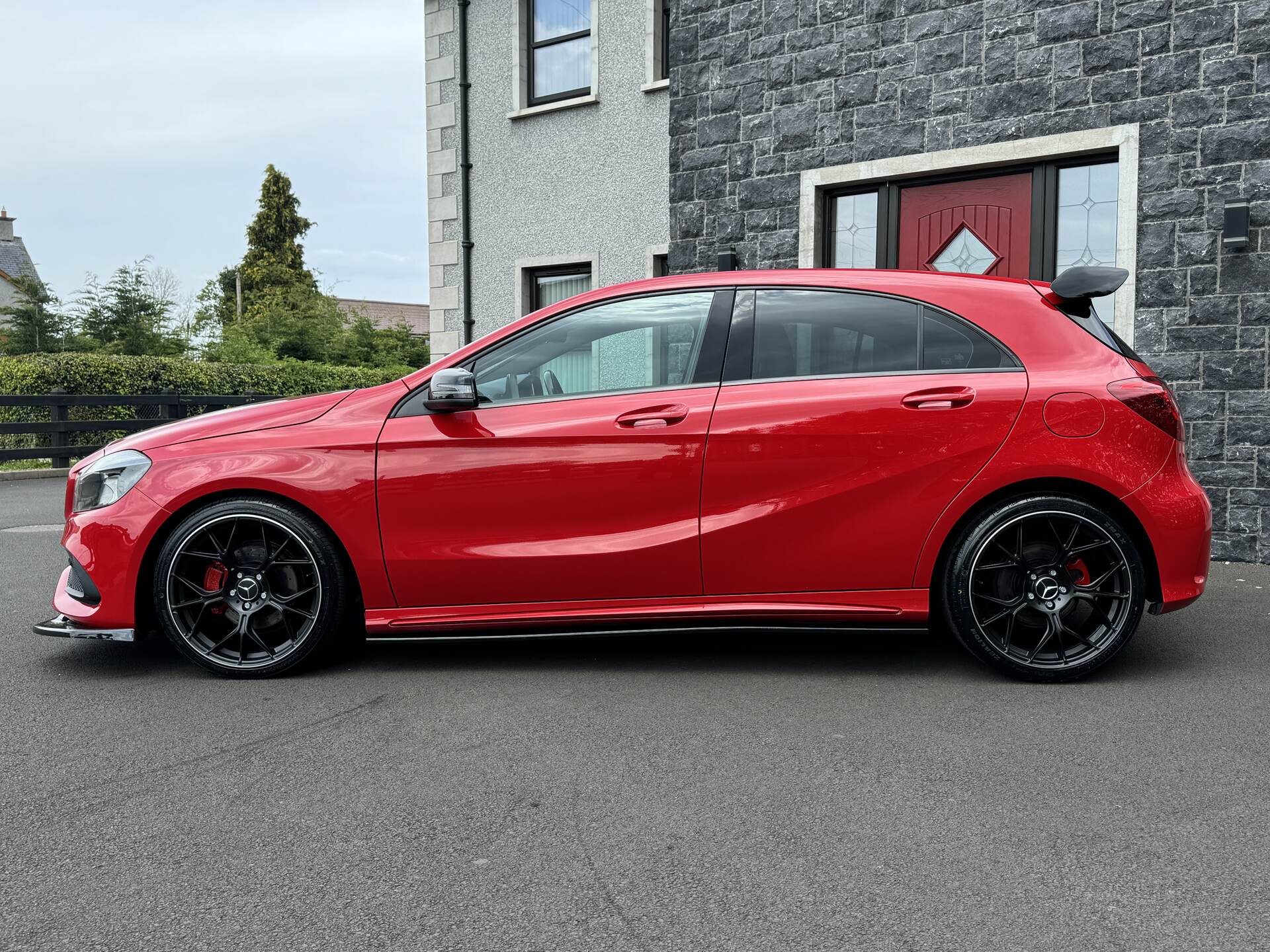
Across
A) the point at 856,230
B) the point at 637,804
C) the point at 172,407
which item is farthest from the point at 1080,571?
the point at 172,407

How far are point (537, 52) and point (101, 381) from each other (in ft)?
31.4

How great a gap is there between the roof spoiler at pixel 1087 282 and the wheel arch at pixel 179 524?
3.08m

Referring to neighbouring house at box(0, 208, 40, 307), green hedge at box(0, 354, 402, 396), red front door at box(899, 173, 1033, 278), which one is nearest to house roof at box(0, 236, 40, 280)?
neighbouring house at box(0, 208, 40, 307)

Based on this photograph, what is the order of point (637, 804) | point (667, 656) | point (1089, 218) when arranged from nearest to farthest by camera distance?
point (637, 804), point (667, 656), point (1089, 218)

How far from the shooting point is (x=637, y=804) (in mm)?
3279

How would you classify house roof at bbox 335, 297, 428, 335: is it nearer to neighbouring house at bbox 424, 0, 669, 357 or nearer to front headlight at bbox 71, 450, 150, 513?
neighbouring house at bbox 424, 0, 669, 357

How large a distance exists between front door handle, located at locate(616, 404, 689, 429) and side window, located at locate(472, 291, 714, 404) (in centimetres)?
12

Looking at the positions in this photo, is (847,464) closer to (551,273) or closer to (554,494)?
(554,494)

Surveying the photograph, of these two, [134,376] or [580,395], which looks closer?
[580,395]

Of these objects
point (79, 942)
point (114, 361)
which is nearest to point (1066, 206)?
point (79, 942)

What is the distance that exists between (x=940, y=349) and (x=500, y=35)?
10616 mm

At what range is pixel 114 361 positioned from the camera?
1870 centimetres

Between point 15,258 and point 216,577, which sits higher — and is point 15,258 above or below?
above

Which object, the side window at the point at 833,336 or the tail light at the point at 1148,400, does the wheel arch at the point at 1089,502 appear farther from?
the side window at the point at 833,336
